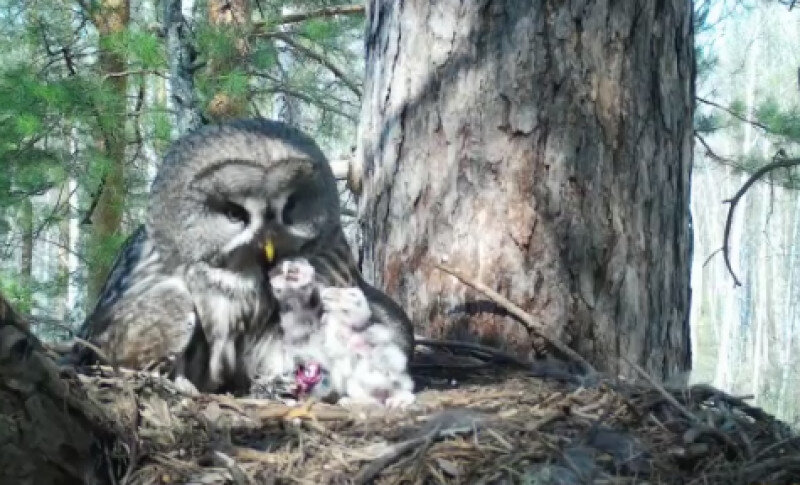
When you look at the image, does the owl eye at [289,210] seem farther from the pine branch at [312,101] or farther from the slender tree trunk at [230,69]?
the pine branch at [312,101]

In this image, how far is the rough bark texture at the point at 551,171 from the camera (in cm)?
346

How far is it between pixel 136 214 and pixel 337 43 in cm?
265

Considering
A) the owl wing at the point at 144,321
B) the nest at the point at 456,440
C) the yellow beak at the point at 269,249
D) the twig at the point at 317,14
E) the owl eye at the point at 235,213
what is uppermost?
the twig at the point at 317,14

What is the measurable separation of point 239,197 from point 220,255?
188 millimetres

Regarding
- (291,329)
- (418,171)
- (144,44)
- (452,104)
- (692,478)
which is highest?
(144,44)

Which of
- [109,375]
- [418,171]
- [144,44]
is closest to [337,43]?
[144,44]

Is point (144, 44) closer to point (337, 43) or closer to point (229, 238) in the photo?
point (337, 43)

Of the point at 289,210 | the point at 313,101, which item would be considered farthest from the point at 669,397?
the point at 313,101

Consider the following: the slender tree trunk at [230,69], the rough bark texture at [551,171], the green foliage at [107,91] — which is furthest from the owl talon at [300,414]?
the slender tree trunk at [230,69]

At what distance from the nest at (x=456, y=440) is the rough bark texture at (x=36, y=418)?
0.43ft

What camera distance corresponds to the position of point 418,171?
365 cm

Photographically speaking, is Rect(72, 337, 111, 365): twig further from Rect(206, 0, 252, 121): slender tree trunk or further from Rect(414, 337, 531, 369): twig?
Rect(206, 0, 252, 121): slender tree trunk

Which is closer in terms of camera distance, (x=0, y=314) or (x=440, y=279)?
(x=0, y=314)

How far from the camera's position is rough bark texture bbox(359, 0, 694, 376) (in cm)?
346
